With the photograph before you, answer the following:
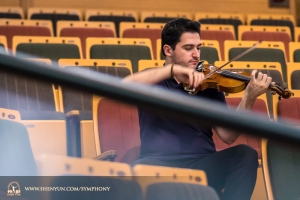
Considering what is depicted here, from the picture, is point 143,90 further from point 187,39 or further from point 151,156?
point 187,39

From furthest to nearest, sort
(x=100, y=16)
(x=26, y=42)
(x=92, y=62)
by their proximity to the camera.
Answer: (x=100, y=16) → (x=26, y=42) → (x=92, y=62)

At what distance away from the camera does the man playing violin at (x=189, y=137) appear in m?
0.93

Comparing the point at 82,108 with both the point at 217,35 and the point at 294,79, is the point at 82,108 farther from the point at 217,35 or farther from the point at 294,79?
the point at 217,35

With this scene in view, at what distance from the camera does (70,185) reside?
0.64 m

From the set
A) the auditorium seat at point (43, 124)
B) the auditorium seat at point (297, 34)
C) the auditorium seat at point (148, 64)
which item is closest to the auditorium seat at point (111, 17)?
the auditorium seat at point (297, 34)

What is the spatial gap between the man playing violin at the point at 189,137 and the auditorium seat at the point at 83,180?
0.67 ft

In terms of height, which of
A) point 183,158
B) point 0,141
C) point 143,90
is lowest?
point 183,158

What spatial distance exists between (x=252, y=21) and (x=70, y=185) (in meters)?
2.39

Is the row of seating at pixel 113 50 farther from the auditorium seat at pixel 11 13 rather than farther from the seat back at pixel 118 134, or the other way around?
the auditorium seat at pixel 11 13

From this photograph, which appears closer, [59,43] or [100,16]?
[59,43]

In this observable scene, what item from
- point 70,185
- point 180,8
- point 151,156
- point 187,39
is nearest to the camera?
point 70,185

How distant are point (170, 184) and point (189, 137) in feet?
1.26

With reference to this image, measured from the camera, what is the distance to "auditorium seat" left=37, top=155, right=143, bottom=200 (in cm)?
64

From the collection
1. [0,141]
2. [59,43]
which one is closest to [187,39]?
Result: [0,141]
